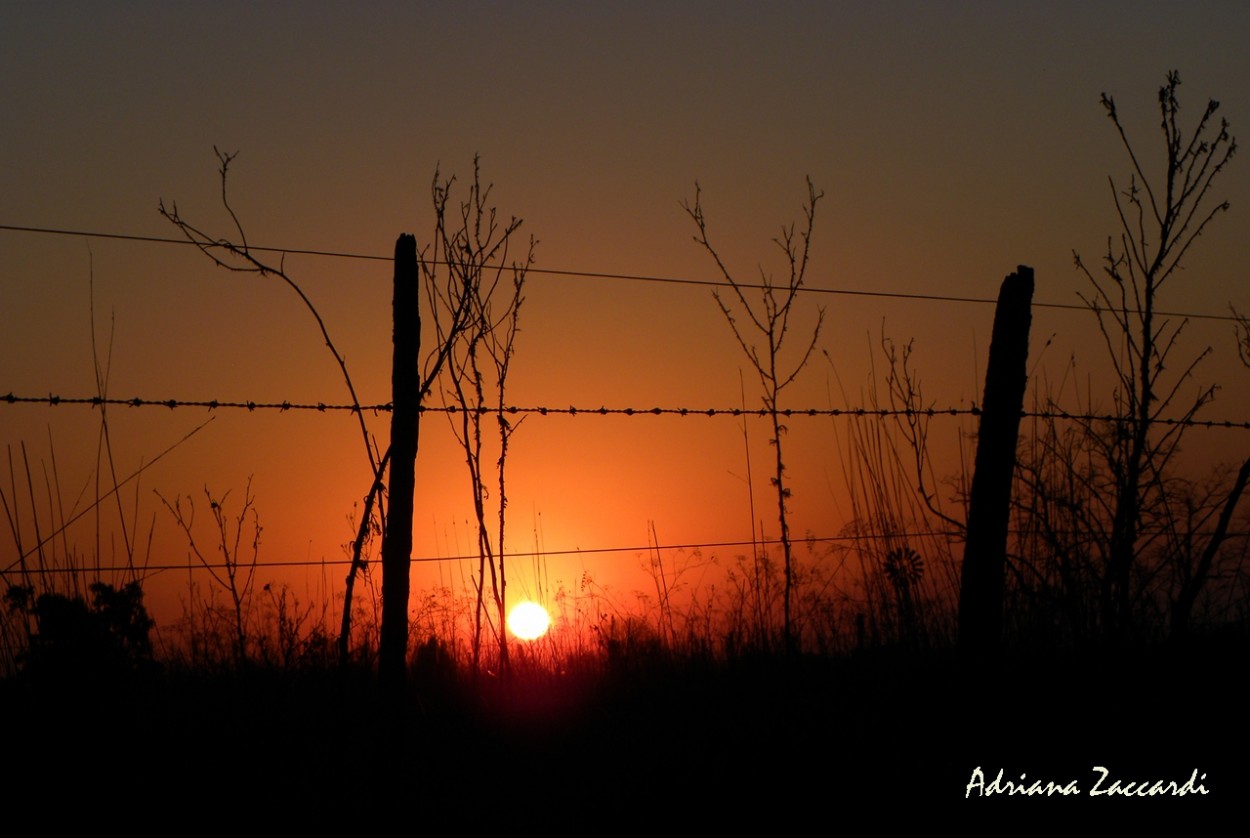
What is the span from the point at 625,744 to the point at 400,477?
4.14ft

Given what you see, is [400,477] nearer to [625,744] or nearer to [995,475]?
[625,744]

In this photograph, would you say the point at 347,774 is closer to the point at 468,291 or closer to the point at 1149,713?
the point at 468,291

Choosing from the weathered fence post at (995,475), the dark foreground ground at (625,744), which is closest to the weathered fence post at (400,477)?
the dark foreground ground at (625,744)

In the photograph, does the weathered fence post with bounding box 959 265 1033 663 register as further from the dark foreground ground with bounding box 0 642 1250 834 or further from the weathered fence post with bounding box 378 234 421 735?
the weathered fence post with bounding box 378 234 421 735

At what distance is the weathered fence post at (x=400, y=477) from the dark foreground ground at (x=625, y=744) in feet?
0.64

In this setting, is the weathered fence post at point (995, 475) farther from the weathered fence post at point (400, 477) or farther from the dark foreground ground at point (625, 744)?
the weathered fence post at point (400, 477)

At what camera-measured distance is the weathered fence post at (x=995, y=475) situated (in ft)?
14.9

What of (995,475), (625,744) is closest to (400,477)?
(625,744)

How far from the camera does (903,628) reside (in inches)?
211

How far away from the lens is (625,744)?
4141 millimetres

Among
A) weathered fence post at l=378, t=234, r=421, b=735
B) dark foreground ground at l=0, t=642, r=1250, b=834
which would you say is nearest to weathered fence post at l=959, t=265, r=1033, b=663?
dark foreground ground at l=0, t=642, r=1250, b=834

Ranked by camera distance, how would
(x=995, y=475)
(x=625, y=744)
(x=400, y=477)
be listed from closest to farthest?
1. (x=400, y=477)
2. (x=625, y=744)
3. (x=995, y=475)

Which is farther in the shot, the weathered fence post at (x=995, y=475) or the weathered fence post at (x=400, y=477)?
the weathered fence post at (x=995, y=475)

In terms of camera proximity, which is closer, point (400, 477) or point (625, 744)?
point (400, 477)
